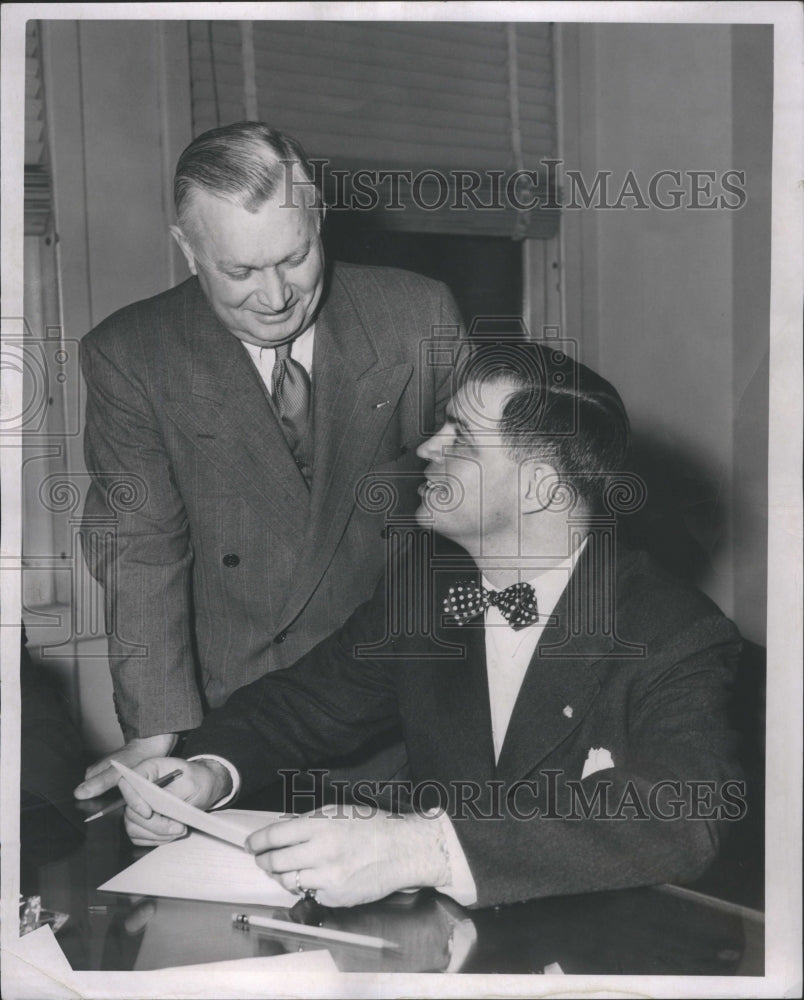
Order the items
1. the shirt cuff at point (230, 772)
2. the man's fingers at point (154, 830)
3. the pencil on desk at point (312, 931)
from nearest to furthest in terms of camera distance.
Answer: the pencil on desk at point (312, 931)
the man's fingers at point (154, 830)
the shirt cuff at point (230, 772)

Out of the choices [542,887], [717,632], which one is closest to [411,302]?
[717,632]

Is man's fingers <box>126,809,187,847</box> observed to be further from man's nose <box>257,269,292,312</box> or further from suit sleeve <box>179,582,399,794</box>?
man's nose <box>257,269,292,312</box>

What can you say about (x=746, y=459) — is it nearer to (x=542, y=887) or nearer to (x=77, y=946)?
(x=542, y=887)

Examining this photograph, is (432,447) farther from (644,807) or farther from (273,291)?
(644,807)

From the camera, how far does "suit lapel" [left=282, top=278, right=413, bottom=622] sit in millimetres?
1599

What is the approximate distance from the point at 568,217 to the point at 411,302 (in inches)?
11.9

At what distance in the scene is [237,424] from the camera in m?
1.62

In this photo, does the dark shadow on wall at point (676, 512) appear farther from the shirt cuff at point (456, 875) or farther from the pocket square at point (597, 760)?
the shirt cuff at point (456, 875)

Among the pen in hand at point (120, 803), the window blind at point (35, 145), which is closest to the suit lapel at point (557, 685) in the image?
the pen in hand at point (120, 803)

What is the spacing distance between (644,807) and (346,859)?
0.46m

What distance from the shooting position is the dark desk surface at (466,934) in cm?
133

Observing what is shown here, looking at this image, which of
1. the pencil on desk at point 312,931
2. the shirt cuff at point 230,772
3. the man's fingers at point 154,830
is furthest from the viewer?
the shirt cuff at point 230,772

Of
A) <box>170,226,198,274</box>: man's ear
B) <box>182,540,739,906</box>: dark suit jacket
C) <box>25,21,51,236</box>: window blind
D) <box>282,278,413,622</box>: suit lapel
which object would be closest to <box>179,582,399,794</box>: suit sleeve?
<box>182,540,739,906</box>: dark suit jacket

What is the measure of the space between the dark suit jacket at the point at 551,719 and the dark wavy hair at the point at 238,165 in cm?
66
